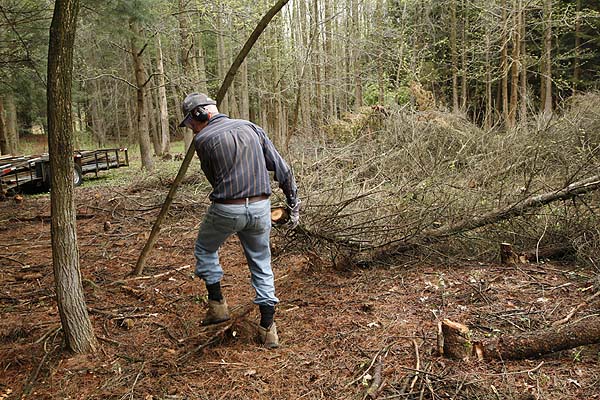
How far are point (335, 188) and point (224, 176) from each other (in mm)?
2363

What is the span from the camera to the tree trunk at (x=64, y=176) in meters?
2.97

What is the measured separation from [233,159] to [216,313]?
137 cm

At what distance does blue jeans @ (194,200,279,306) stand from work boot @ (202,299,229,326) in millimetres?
248

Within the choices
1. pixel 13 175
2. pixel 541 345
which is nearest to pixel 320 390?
pixel 541 345

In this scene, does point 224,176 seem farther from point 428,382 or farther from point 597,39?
point 597,39

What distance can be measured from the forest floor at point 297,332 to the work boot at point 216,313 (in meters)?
0.09

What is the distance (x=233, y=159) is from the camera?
339 centimetres

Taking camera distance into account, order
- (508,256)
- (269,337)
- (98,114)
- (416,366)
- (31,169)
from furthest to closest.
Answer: (98,114)
(31,169)
(508,256)
(269,337)
(416,366)

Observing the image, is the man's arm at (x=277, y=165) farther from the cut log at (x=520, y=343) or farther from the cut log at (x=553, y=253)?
the cut log at (x=553, y=253)

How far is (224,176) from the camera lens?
3402mm

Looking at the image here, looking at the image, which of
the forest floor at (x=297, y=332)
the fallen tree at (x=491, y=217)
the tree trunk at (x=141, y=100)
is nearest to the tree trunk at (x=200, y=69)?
the tree trunk at (x=141, y=100)

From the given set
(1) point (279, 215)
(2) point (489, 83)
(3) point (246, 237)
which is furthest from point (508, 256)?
(2) point (489, 83)

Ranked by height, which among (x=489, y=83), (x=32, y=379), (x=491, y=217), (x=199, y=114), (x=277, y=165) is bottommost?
(x=32, y=379)

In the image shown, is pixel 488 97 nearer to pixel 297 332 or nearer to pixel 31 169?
pixel 31 169
